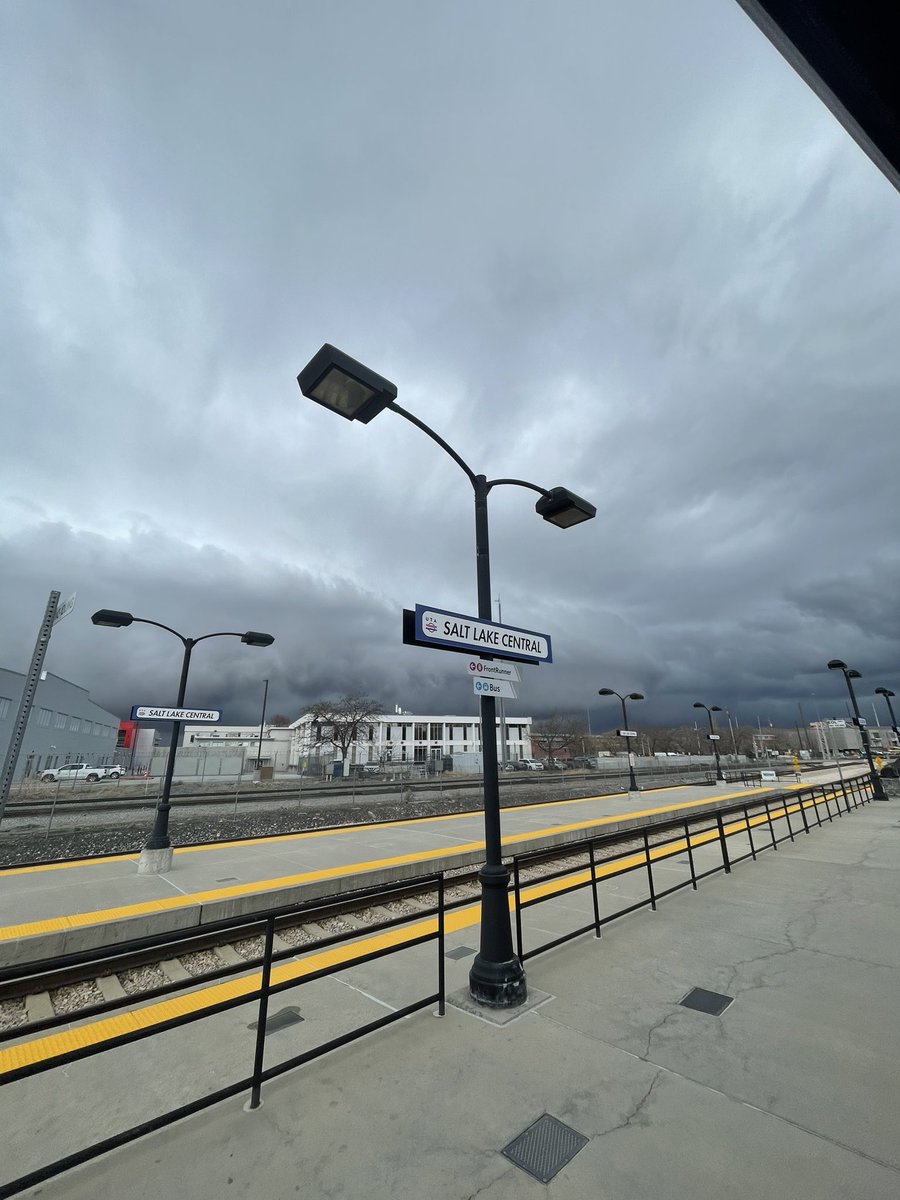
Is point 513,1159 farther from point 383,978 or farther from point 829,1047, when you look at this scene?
point 383,978

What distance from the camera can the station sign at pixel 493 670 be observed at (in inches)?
189

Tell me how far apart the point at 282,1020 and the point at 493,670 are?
3321mm

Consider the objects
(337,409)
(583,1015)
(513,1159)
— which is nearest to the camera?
(513,1159)

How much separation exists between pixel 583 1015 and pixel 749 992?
1.47m

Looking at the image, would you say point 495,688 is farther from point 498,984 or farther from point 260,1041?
point 260,1041

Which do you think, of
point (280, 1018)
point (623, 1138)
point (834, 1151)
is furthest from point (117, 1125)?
point (834, 1151)

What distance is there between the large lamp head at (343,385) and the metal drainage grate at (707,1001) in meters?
5.52

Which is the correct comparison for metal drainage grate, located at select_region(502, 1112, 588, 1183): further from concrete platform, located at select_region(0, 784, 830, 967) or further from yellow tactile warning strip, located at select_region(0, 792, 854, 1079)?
concrete platform, located at select_region(0, 784, 830, 967)

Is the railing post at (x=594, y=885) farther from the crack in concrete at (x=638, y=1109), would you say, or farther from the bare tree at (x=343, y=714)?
the bare tree at (x=343, y=714)

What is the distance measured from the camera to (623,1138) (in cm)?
259

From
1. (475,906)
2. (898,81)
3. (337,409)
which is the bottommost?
(475,906)

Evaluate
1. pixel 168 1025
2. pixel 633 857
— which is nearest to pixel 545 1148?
pixel 168 1025

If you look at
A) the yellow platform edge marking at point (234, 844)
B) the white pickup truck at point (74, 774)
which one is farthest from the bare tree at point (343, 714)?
the yellow platform edge marking at point (234, 844)

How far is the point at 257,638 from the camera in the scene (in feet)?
39.1
